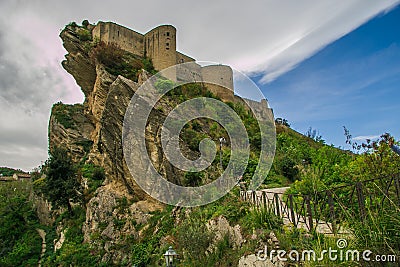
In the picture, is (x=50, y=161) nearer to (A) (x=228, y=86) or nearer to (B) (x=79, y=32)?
(B) (x=79, y=32)

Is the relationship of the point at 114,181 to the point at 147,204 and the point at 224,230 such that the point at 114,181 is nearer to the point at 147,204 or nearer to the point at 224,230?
the point at 147,204

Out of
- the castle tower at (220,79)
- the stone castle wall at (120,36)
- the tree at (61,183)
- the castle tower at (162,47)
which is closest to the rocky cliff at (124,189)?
the tree at (61,183)

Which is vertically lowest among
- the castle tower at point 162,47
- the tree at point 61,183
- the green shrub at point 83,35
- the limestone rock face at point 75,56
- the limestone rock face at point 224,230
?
the limestone rock face at point 224,230

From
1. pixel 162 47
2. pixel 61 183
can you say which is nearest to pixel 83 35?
pixel 162 47

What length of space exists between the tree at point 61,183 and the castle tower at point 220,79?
19899mm

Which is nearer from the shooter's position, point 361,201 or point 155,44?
point 361,201

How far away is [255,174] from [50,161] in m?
12.1

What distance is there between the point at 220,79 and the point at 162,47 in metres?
10.4

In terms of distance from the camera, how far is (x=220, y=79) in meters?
35.5

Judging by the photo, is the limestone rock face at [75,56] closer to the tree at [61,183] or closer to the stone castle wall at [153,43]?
the stone castle wall at [153,43]

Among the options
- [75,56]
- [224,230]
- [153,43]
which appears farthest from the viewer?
[153,43]

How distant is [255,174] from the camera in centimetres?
1537

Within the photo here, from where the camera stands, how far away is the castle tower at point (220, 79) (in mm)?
33562

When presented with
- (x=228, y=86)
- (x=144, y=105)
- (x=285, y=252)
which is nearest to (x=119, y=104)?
(x=144, y=105)
